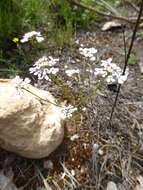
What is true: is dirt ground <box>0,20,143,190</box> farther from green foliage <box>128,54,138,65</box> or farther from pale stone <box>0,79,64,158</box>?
green foliage <box>128,54,138,65</box>

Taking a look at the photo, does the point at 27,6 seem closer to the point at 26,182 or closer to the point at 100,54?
the point at 100,54

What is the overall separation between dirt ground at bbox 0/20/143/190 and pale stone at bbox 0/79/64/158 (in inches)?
3.7

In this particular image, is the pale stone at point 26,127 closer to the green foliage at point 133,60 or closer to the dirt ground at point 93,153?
the dirt ground at point 93,153

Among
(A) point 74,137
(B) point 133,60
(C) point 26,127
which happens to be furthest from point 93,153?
(B) point 133,60

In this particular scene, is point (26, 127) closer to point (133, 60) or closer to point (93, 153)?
point (93, 153)

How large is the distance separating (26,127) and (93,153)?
418 millimetres

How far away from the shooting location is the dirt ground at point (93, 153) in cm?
121

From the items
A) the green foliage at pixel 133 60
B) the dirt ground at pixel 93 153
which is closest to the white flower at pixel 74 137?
the dirt ground at pixel 93 153

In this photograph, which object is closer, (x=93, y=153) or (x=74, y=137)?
(x=93, y=153)

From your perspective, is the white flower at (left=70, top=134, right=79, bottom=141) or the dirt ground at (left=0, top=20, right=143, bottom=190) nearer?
the dirt ground at (left=0, top=20, right=143, bottom=190)

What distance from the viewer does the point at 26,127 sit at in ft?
3.82

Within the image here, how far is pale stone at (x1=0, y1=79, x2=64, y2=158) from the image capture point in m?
1.13

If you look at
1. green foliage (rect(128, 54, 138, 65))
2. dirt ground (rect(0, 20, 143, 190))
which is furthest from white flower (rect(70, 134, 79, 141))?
green foliage (rect(128, 54, 138, 65))

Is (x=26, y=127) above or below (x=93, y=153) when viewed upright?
above
